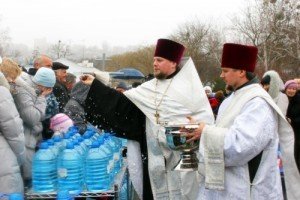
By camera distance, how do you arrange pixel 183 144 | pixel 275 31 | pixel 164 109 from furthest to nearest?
pixel 275 31
pixel 164 109
pixel 183 144

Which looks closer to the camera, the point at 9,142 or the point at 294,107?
the point at 9,142

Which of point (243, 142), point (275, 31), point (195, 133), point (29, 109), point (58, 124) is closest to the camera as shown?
point (243, 142)

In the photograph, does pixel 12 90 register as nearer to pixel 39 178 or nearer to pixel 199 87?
pixel 39 178

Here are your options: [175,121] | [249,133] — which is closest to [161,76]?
[175,121]

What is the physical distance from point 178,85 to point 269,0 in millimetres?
37378

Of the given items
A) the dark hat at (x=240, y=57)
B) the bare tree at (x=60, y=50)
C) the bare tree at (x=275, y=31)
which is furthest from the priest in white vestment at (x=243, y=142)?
the bare tree at (x=60, y=50)

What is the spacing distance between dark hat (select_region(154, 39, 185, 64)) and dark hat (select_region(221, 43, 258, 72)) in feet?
4.04

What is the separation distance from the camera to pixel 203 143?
3406mm

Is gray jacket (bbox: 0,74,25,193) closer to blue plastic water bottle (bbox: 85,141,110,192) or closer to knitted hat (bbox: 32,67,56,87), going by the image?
blue plastic water bottle (bbox: 85,141,110,192)

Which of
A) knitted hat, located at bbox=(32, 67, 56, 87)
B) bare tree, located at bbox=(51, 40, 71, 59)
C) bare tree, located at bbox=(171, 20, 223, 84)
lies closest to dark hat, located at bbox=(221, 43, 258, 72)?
knitted hat, located at bbox=(32, 67, 56, 87)

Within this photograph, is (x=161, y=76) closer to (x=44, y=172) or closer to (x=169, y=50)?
(x=169, y=50)

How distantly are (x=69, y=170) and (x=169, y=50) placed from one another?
5.12 feet

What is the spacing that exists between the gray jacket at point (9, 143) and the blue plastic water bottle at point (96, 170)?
0.61m

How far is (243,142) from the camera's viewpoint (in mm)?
3230
